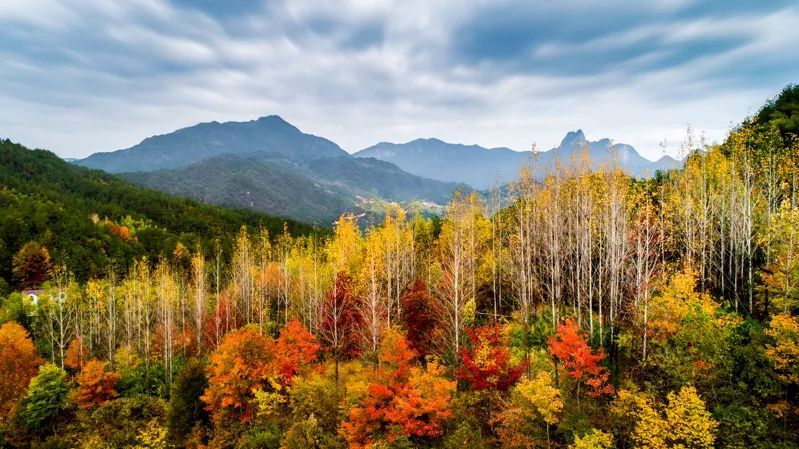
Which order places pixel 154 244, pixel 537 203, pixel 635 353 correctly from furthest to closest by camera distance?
pixel 154 244, pixel 537 203, pixel 635 353

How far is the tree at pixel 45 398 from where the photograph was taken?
152ft

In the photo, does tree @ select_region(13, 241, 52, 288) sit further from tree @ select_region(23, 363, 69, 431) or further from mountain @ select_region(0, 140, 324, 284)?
tree @ select_region(23, 363, 69, 431)

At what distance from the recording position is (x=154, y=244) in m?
124

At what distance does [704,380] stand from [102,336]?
77582mm

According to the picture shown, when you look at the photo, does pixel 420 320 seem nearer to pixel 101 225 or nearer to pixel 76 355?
pixel 76 355

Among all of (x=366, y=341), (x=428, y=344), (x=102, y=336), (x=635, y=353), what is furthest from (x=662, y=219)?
(x=102, y=336)

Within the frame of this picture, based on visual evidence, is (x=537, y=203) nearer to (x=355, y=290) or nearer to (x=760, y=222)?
(x=760, y=222)

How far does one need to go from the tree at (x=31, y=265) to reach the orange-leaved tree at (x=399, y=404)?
338ft

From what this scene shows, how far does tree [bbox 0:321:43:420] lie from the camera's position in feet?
163

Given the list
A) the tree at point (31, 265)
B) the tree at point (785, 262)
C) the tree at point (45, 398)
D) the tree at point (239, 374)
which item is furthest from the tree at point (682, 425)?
the tree at point (31, 265)

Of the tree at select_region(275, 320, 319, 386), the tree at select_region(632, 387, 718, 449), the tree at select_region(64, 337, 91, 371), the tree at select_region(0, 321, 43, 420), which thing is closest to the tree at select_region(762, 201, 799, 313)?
the tree at select_region(632, 387, 718, 449)

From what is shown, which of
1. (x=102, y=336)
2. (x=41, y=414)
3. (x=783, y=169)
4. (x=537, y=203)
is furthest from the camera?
(x=102, y=336)

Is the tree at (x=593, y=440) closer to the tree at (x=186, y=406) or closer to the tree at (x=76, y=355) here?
the tree at (x=186, y=406)

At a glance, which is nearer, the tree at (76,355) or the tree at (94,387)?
the tree at (94,387)
